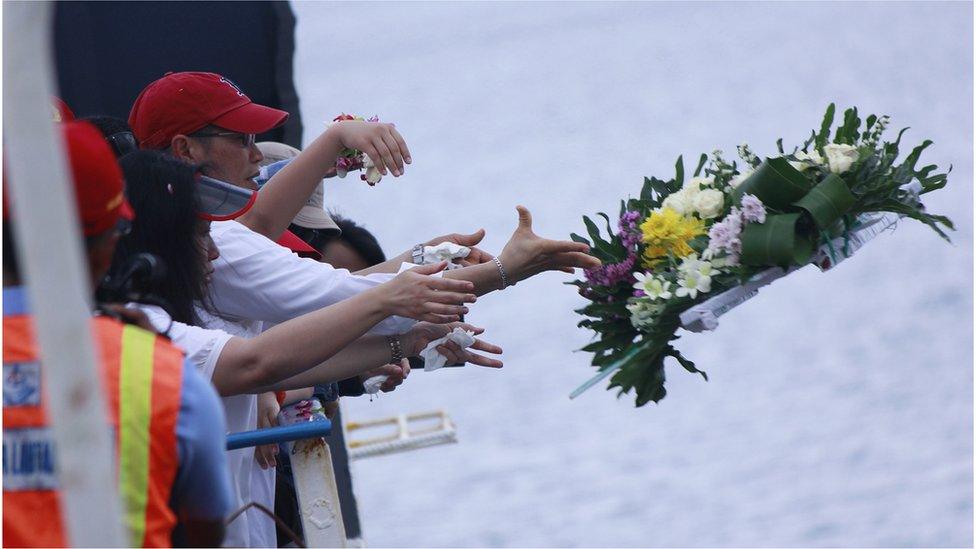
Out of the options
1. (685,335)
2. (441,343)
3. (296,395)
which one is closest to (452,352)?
(441,343)

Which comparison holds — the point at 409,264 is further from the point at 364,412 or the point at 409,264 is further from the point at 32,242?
the point at 364,412

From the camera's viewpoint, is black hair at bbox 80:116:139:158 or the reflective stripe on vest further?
black hair at bbox 80:116:139:158

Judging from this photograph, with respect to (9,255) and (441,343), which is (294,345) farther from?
(9,255)

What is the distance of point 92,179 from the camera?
5.27ft

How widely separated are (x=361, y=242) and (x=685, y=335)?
10.5 meters

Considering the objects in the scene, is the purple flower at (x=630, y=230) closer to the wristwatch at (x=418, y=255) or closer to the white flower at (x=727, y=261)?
the white flower at (x=727, y=261)

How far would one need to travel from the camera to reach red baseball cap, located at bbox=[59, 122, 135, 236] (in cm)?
160

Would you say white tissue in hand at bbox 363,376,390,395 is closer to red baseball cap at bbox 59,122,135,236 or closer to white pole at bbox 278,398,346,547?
white pole at bbox 278,398,346,547

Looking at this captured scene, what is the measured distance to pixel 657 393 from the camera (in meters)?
2.88

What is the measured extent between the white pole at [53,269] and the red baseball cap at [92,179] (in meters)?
0.32

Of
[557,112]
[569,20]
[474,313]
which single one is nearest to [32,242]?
[474,313]

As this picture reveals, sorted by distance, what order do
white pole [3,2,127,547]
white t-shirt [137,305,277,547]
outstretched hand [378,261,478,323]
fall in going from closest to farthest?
white pole [3,2,127,547] < white t-shirt [137,305,277,547] < outstretched hand [378,261,478,323]

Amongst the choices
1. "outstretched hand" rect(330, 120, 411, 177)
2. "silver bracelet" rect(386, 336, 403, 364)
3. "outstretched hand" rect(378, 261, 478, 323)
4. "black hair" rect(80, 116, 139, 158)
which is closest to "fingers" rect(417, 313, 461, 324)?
"outstretched hand" rect(378, 261, 478, 323)

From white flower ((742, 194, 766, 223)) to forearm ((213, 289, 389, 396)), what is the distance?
668 mm
